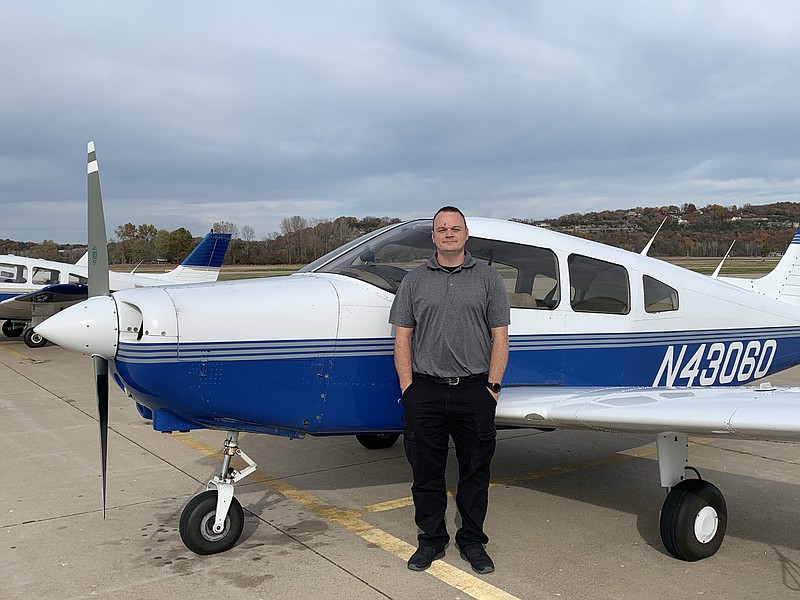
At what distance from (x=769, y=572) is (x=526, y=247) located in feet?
7.71

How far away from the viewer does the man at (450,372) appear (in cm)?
372

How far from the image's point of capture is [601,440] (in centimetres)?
698

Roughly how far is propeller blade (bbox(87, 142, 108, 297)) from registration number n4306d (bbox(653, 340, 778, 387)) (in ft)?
13.0

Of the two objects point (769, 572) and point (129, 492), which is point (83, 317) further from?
point (769, 572)

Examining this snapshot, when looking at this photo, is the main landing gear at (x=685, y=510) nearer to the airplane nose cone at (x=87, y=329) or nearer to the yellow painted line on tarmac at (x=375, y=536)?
the yellow painted line on tarmac at (x=375, y=536)

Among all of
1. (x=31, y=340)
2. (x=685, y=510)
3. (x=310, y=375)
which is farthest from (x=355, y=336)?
(x=31, y=340)

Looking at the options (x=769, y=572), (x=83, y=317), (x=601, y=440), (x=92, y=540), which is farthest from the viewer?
(x=601, y=440)

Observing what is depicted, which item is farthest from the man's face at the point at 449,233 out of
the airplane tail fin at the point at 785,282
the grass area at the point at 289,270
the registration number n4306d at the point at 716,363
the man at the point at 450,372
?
the grass area at the point at 289,270

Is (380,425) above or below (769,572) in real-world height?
above

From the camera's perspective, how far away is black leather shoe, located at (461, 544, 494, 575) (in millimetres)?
3732

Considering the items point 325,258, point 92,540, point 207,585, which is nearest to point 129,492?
point 92,540

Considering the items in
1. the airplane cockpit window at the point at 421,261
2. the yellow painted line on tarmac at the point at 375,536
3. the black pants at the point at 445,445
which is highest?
the airplane cockpit window at the point at 421,261

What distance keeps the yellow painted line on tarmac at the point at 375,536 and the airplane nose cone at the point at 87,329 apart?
1863mm

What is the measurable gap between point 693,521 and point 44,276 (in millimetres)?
17864
